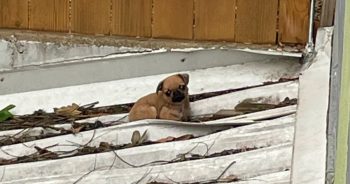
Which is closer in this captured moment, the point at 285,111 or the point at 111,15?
the point at 285,111

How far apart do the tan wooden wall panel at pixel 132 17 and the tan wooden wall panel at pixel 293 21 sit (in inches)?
20.3

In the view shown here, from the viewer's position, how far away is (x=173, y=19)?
361 cm

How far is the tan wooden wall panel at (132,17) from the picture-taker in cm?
363

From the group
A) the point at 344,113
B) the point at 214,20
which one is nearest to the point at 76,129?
the point at 214,20

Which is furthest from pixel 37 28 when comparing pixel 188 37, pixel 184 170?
pixel 184 170

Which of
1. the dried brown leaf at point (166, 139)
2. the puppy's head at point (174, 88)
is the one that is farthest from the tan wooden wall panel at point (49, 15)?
the dried brown leaf at point (166, 139)

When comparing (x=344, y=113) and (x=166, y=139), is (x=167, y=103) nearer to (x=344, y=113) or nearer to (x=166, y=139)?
(x=166, y=139)

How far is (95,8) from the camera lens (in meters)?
3.66

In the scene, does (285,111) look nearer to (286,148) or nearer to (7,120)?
(286,148)

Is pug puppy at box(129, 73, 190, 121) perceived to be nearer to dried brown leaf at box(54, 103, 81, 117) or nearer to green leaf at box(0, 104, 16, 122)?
dried brown leaf at box(54, 103, 81, 117)

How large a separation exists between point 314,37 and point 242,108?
477mm

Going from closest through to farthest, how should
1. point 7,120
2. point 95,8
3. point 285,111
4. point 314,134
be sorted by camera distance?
point 314,134 → point 285,111 → point 7,120 → point 95,8

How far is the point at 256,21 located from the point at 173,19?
12.7 inches

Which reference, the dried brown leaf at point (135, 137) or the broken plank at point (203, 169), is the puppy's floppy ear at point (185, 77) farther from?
the broken plank at point (203, 169)
